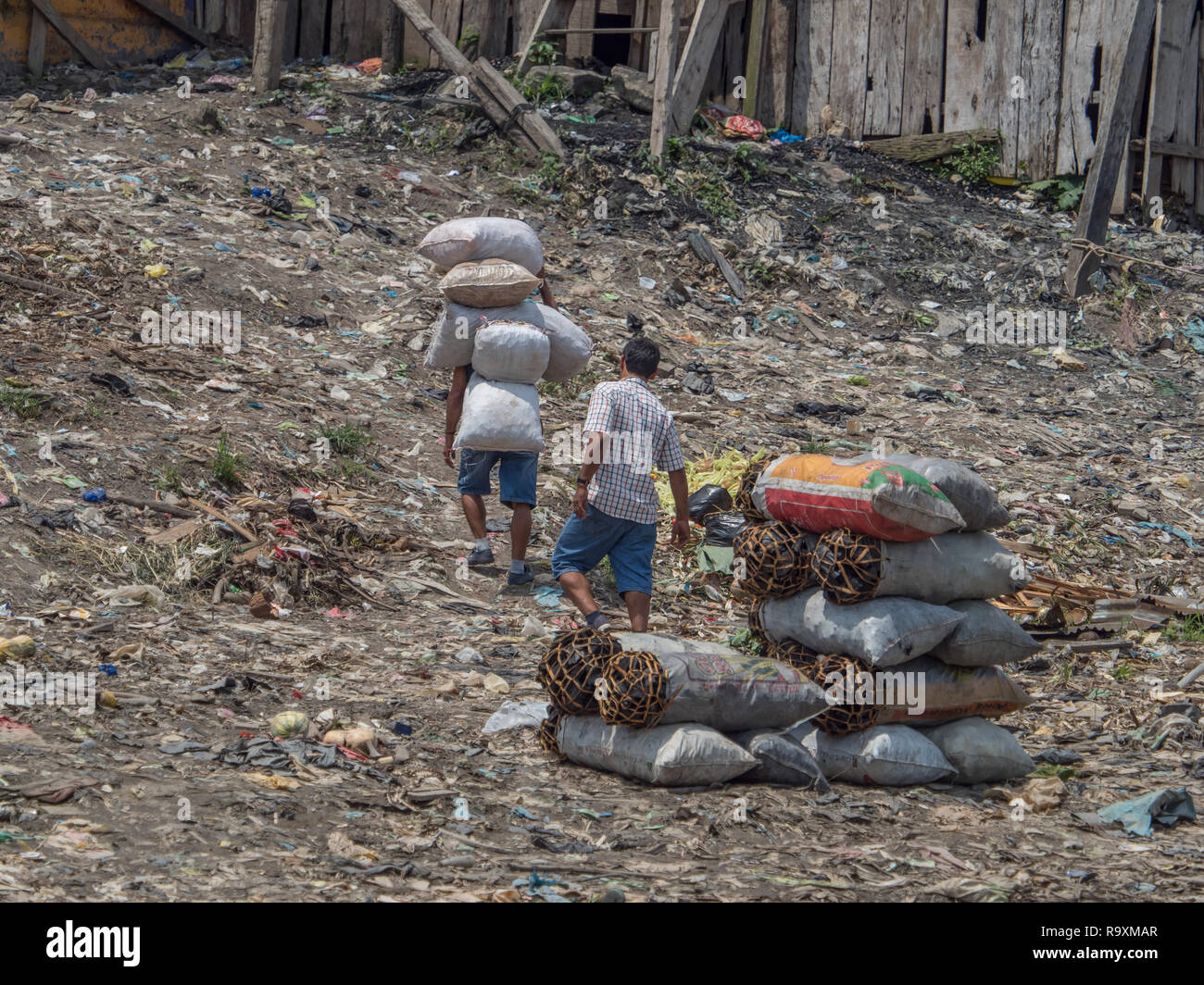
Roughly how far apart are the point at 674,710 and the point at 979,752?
1097 millimetres

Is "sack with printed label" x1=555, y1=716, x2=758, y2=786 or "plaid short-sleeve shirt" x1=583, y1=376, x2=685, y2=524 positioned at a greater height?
"plaid short-sleeve shirt" x1=583, y1=376, x2=685, y2=524

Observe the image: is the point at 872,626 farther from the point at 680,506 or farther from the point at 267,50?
the point at 267,50

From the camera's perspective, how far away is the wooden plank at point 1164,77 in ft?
35.7

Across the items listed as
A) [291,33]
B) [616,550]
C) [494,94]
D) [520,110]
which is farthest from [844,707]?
[291,33]

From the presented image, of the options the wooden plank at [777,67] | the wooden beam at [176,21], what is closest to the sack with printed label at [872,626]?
the wooden plank at [777,67]

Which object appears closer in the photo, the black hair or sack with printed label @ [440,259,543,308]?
the black hair

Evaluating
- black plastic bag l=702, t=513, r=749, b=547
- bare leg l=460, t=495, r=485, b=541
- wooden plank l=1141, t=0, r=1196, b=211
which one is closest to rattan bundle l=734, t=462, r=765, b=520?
bare leg l=460, t=495, r=485, b=541

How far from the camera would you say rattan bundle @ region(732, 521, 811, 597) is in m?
4.17

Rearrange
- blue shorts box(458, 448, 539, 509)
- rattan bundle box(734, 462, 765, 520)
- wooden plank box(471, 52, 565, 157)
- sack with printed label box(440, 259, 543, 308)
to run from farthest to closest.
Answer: wooden plank box(471, 52, 565, 157)
blue shorts box(458, 448, 539, 509)
sack with printed label box(440, 259, 543, 308)
rattan bundle box(734, 462, 765, 520)

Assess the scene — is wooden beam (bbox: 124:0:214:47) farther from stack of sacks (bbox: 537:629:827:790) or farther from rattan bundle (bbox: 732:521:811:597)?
stack of sacks (bbox: 537:629:827:790)

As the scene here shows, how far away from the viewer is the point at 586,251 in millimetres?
10086

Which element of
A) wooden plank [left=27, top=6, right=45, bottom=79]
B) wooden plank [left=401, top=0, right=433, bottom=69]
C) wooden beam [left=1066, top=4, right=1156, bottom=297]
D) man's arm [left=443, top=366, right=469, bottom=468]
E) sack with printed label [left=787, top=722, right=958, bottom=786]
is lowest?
sack with printed label [left=787, top=722, right=958, bottom=786]

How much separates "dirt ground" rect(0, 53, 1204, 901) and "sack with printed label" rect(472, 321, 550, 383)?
3.31 feet

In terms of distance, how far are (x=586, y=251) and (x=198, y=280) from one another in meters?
3.33
